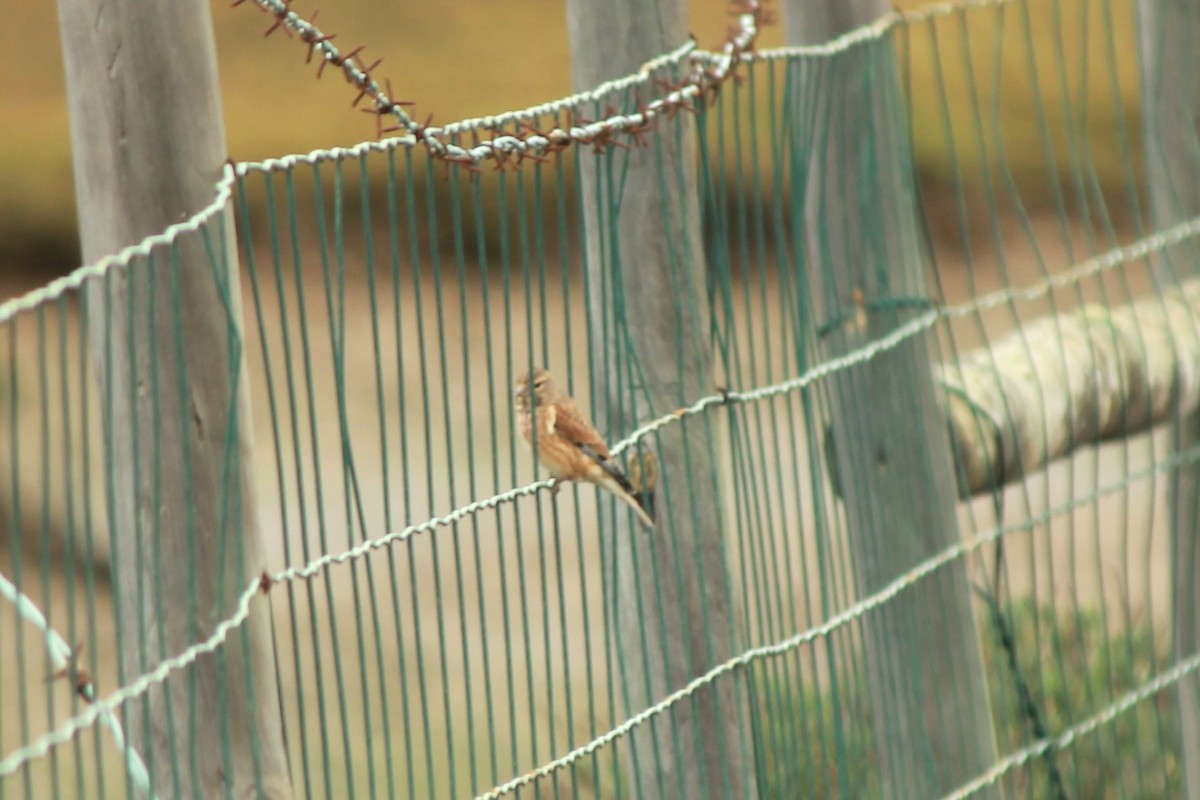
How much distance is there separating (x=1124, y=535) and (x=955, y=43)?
15.6 ft

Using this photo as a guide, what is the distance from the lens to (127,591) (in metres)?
1.43

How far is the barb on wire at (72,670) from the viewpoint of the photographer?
1.25 m

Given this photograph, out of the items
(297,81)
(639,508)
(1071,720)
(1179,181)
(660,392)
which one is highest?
(297,81)

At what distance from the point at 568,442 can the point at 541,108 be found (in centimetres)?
53

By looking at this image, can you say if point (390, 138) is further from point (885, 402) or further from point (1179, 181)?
point (1179, 181)

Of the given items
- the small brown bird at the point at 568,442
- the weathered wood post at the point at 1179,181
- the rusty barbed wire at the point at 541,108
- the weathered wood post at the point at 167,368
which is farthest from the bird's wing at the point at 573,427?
the weathered wood post at the point at 1179,181

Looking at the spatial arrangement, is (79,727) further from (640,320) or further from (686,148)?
(686,148)

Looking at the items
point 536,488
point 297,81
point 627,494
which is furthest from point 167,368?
point 297,81

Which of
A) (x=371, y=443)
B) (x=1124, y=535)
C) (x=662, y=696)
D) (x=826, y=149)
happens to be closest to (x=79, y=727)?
(x=662, y=696)

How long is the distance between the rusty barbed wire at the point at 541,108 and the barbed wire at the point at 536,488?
1.07ft

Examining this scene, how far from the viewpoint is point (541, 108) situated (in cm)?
184

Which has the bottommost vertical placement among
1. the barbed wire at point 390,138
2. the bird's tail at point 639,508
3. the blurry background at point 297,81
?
the bird's tail at point 639,508

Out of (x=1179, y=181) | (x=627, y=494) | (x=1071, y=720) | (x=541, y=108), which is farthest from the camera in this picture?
(x=1071, y=720)

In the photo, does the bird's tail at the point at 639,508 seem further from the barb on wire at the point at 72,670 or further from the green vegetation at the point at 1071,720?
the green vegetation at the point at 1071,720
